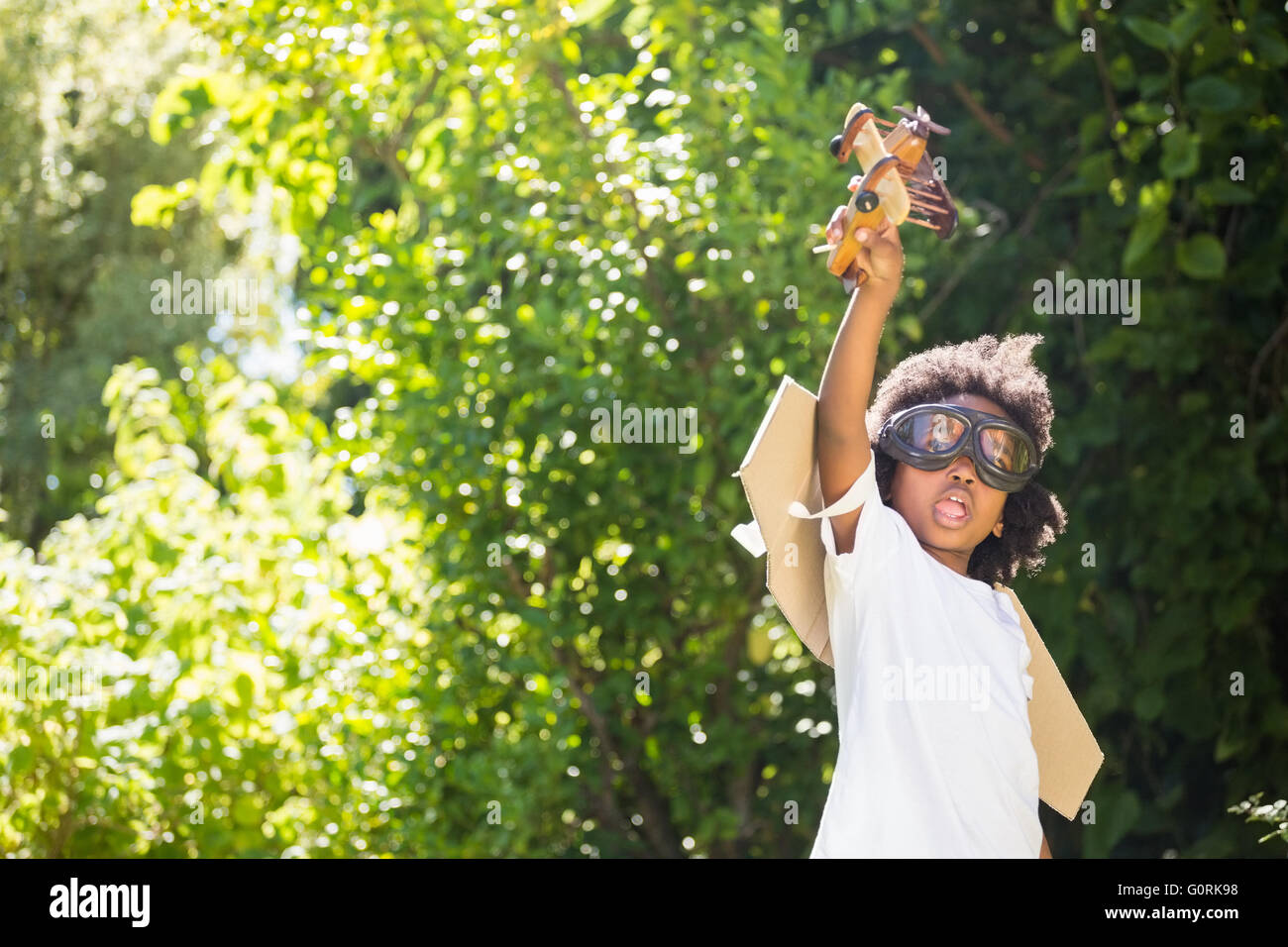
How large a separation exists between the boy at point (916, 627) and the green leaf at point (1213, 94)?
71.1 inches

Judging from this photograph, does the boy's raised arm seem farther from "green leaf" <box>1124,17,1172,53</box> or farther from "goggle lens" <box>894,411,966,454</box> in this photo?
"green leaf" <box>1124,17,1172,53</box>

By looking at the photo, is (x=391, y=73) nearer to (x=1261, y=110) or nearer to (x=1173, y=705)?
(x=1261, y=110)

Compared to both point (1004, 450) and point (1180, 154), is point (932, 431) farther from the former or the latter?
point (1180, 154)

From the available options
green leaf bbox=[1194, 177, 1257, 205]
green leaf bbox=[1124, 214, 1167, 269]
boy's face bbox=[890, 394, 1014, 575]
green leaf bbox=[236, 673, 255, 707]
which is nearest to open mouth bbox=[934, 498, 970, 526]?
boy's face bbox=[890, 394, 1014, 575]

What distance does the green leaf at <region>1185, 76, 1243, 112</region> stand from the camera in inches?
129

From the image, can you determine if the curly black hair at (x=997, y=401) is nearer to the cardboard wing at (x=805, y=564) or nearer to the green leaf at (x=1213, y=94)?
the cardboard wing at (x=805, y=564)

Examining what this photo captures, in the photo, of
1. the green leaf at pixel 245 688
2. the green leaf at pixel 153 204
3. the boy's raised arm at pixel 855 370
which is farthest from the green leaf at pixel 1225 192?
the green leaf at pixel 245 688

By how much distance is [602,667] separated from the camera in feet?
11.5

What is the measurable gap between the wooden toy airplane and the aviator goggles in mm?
239

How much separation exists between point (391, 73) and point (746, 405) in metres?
1.26

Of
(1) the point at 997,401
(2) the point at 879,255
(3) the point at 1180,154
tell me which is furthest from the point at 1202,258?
(2) the point at 879,255

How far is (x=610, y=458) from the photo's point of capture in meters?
3.31

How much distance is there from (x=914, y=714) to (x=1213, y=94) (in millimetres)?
2225
